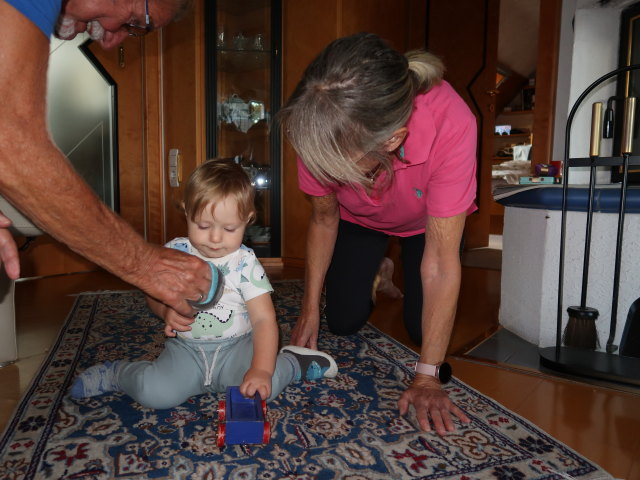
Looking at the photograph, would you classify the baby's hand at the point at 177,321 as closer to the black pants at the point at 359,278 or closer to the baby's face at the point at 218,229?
the baby's face at the point at 218,229

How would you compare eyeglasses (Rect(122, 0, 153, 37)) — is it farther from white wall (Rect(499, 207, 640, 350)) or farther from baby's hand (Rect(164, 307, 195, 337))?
white wall (Rect(499, 207, 640, 350))

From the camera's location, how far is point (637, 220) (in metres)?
1.53

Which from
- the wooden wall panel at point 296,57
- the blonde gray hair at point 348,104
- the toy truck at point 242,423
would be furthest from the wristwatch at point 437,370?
the wooden wall panel at point 296,57

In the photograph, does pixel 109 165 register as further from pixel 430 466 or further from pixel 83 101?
pixel 430 466

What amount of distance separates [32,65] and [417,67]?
0.68 metres

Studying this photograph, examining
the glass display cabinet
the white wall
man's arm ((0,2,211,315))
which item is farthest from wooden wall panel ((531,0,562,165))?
man's arm ((0,2,211,315))

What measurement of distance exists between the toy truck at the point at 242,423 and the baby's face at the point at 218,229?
325 mm

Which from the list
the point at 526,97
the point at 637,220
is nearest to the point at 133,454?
the point at 637,220

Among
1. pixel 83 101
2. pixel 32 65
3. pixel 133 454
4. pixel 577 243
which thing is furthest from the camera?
pixel 83 101

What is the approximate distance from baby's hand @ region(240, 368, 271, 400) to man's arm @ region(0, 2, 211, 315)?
253 mm

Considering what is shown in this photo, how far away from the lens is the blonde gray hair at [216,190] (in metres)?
1.06

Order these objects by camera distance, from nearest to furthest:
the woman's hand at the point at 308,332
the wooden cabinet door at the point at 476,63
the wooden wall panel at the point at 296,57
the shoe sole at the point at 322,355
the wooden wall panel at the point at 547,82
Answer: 1. the shoe sole at the point at 322,355
2. the woman's hand at the point at 308,332
3. the wooden wall panel at the point at 547,82
4. the wooden wall panel at the point at 296,57
5. the wooden cabinet door at the point at 476,63

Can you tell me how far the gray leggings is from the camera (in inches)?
43.8

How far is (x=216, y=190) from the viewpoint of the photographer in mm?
1064
